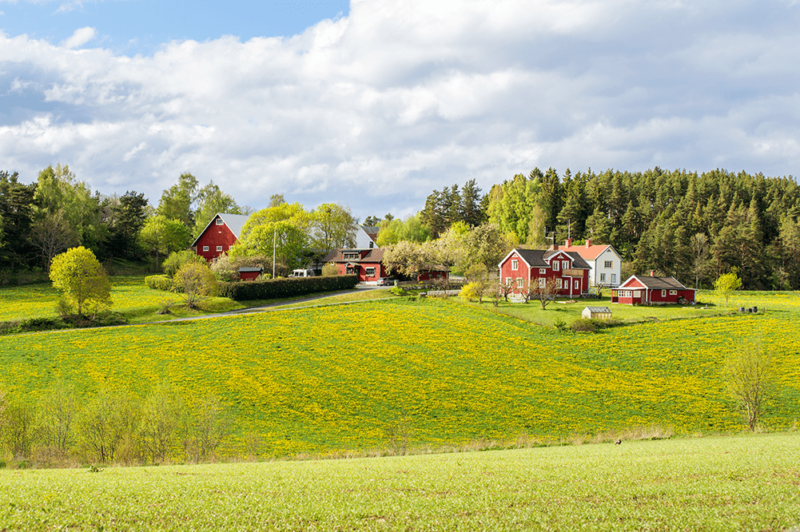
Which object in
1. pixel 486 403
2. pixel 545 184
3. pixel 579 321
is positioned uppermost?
pixel 545 184

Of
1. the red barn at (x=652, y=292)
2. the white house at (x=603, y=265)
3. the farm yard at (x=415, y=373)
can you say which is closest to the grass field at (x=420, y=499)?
the farm yard at (x=415, y=373)

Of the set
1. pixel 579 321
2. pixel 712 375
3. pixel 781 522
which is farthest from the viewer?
pixel 579 321

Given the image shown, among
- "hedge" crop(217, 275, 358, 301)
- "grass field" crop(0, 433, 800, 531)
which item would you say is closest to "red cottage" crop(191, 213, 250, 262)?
"hedge" crop(217, 275, 358, 301)

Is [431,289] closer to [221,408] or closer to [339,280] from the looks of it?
[339,280]

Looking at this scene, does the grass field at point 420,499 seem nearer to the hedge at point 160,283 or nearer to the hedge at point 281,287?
the hedge at point 281,287

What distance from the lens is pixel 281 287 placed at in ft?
203

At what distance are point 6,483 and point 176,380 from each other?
2295cm

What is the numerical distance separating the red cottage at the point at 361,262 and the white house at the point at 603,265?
29639 millimetres

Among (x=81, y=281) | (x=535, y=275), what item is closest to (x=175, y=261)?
(x=81, y=281)

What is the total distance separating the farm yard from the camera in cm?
2656

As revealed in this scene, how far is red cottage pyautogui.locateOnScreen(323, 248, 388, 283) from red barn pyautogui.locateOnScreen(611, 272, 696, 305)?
3747 centimetres

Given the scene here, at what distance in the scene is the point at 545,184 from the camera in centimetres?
11331

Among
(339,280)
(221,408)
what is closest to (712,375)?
(221,408)

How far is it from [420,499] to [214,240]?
8373 cm
